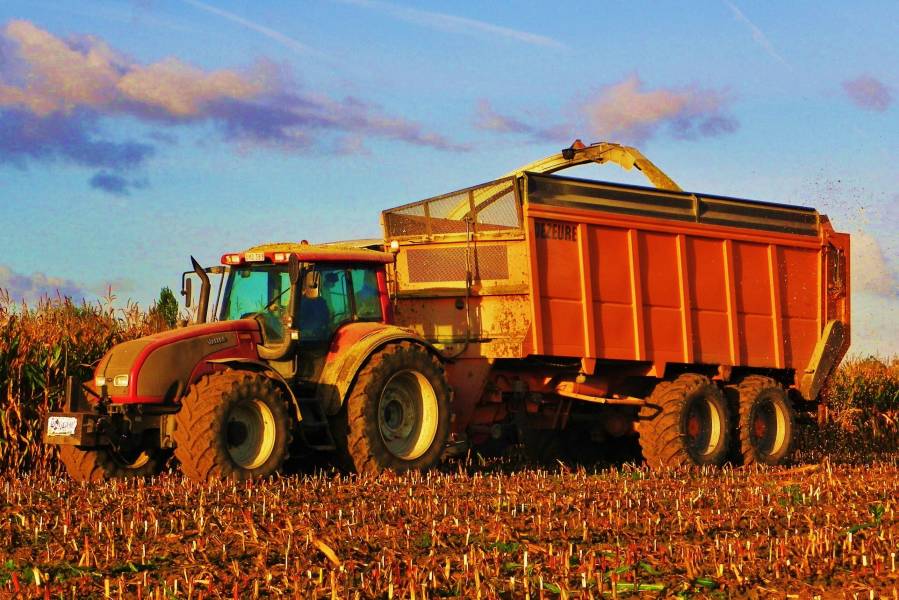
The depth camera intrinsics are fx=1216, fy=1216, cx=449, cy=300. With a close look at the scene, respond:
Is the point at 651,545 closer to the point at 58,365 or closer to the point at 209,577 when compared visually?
the point at 209,577

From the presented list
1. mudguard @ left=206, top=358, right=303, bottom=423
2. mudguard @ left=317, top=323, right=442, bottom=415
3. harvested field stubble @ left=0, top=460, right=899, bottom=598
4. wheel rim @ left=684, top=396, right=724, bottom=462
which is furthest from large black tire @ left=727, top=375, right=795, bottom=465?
mudguard @ left=206, top=358, right=303, bottom=423

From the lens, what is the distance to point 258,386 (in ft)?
34.5

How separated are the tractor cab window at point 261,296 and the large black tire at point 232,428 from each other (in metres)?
0.91

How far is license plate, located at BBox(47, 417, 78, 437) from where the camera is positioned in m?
10.4

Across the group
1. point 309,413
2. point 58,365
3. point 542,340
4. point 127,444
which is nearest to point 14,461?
point 58,365

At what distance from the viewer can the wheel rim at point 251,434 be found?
34.7 feet

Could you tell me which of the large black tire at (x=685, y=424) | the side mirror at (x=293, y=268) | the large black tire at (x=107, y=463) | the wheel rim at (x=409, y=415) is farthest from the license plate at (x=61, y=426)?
the large black tire at (x=685, y=424)

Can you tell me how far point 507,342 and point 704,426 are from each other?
3.17m

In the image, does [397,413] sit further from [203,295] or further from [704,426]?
[704,426]

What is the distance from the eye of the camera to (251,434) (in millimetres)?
10719

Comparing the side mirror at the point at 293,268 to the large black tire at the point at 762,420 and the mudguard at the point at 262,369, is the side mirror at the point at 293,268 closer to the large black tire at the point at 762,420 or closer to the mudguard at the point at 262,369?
the mudguard at the point at 262,369

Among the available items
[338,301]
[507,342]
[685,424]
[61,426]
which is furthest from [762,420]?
[61,426]

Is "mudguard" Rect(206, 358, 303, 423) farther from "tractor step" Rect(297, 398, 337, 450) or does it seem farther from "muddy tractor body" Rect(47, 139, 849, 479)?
"tractor step" Rect(297, 398, 337, 450)

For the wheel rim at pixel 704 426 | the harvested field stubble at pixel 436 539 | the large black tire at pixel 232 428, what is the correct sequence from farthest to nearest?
1. the wheel rim at pixel 704 426
2. the large black tire at pixel 232 428
3. the harvested field stubble at pixel 436 539
